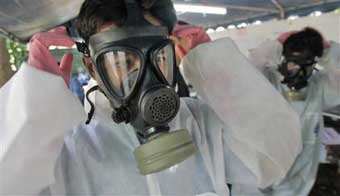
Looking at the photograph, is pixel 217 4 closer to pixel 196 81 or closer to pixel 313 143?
pixel 313 143

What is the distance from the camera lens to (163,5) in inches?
33.9

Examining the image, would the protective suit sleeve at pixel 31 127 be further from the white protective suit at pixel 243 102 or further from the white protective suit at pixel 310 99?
the white protective suit at pixel 310 99

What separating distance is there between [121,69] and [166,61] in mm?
97

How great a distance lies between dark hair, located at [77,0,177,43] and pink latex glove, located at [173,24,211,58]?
8 centimetres

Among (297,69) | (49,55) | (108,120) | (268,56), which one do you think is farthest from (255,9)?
(49,55)

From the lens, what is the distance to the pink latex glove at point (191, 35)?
0.96 meters

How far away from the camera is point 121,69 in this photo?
80 cm

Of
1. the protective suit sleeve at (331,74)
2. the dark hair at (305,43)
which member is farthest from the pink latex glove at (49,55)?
the protective suit sleeve at (331,74)

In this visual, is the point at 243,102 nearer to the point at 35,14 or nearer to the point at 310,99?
the point at 35,14

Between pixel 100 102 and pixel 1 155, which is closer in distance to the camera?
pixel 1 155

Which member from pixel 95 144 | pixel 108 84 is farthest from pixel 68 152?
pixel 108 84

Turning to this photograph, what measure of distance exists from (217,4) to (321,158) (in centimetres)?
257

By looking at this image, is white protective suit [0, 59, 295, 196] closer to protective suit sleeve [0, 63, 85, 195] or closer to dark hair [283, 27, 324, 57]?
protective suit sleeve [0, 63, 85, 195]

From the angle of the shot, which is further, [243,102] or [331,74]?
[331,74]
